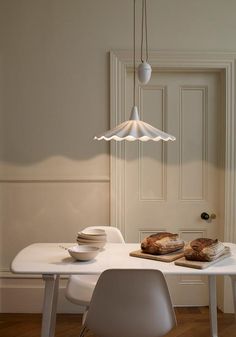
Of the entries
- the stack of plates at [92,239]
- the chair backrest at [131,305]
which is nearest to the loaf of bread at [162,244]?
the stack of plates at [92,239]

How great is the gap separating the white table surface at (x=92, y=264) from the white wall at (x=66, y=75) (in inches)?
43.4

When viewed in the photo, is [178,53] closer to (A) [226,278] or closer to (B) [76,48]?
(B) [76,48]

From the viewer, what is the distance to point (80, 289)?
95.3 inches

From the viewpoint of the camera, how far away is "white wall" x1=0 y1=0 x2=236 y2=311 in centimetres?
321

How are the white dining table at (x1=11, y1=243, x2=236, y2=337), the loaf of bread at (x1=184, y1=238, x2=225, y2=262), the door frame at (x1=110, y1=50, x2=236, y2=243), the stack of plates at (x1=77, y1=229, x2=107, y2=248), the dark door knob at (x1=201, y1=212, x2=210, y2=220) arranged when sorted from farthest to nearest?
the dark door knob at (x1=201, y1=212, x2=210, y2=220)
the door frame at (x1=110, y1=50, x2=236, y2=243)
the stack of plates at (x1=77, y1=229, x2=107, y2=248)
the loaf of bread at (x1=184, y1=238, x2=225, y2=262)
the white dining table at (x1=11, y1=243, x2=236, y2=337)

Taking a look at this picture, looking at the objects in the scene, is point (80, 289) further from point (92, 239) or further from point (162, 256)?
point (162, 256)

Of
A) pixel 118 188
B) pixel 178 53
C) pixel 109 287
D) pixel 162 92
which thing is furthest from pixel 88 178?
pixel 109 287

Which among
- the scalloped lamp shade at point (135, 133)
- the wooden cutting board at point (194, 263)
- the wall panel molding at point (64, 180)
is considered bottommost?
the wooden cutting board at point (194, 263)

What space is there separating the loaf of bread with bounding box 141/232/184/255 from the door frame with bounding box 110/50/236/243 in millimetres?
1142

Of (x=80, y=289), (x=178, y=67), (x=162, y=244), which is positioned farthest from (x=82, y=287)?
(x=178, y=67)

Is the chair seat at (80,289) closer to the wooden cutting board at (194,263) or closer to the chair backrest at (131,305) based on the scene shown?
the chair backrest at (131,305)

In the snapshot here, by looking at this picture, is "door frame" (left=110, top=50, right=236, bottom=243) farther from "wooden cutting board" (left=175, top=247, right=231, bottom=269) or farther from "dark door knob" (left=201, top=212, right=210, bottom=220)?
"wooden cutting board" (left=175, top=247, right=231, bottom=269)

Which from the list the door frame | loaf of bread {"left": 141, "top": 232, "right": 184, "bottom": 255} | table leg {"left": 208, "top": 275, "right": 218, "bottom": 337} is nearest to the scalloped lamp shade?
loaf of bread {"left": 141, "top": 232, "right": 184, "bottom": 255}

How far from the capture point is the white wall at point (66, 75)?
3215mm
